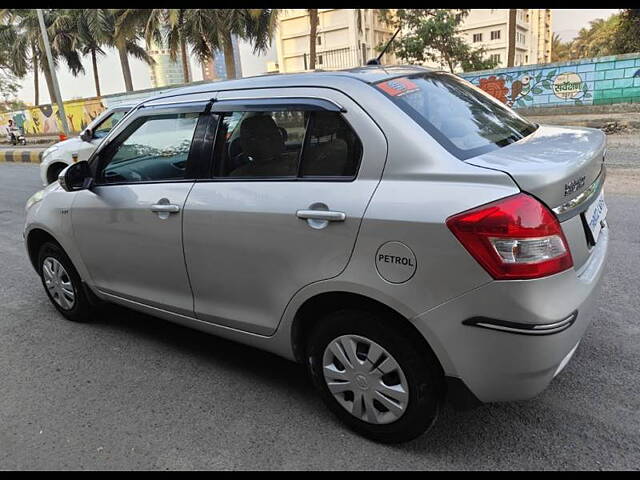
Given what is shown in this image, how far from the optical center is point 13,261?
5.70 metres

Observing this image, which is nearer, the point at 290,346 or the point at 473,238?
the point at 473,238

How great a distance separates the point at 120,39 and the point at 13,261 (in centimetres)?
2348

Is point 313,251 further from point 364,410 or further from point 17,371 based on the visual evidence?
point 17,371

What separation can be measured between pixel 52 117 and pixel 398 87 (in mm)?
33611

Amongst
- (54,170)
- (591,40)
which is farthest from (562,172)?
(591,40)

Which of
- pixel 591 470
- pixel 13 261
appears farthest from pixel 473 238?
pixel 13 261

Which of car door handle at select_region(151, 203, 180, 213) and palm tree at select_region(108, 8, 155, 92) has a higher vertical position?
palm tree at select_region(108, 8, 155, 92)

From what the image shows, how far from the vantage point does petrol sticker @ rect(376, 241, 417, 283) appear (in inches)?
79.5

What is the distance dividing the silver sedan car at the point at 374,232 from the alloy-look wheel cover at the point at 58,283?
0.85 m

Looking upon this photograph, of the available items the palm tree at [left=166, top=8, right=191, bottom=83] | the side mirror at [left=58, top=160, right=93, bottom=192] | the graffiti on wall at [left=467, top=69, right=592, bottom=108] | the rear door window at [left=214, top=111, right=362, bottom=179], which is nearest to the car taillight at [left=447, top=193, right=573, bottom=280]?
the rear door window at [left=214, top=111, right=362, bottom=179]

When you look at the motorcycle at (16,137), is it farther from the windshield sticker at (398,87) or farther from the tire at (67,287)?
the windshield sticker at (398,87)

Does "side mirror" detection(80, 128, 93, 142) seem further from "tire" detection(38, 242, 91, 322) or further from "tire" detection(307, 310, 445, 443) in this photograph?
"tire" detection(307, 310, 445, 443)

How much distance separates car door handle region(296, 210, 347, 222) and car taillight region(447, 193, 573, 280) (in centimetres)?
49

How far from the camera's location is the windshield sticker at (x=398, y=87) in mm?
2377
